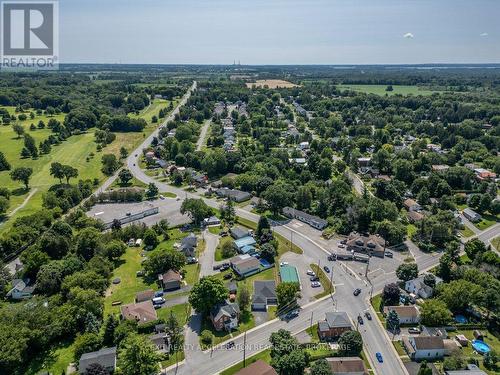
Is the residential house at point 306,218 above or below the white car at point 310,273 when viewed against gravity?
above

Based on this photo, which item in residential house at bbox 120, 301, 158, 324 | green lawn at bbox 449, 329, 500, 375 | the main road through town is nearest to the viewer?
the main road through town

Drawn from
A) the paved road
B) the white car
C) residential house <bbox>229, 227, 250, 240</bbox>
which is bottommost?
the white car

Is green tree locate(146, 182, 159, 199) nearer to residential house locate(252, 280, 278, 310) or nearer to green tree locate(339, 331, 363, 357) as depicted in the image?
residential house locate(252, 280, 278, 310)

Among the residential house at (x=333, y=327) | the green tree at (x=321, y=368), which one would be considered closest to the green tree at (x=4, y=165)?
the residential house at (x=333, y=327)

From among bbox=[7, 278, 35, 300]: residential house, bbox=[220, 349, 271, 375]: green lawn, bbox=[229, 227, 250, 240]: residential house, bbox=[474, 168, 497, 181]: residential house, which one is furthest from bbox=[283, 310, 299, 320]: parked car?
bbox=[474, 168, 497, 181]: residential house

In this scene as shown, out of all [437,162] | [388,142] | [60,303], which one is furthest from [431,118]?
[60,303]

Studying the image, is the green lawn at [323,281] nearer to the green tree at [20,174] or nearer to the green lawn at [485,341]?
the green lawn at [485,341]

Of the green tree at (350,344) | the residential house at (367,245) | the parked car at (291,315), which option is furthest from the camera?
the residential house at (367,245)

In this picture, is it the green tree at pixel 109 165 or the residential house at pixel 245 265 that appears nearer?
the residential house at pixel 245 265
